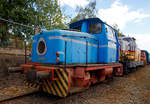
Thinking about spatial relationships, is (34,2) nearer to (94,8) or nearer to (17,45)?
(17,45)

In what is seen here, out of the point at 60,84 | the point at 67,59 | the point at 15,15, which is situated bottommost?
the point at 60,84

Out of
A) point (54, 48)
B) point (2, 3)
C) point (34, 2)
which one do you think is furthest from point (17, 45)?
point (54, 48)

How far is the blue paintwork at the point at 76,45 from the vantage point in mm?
4254

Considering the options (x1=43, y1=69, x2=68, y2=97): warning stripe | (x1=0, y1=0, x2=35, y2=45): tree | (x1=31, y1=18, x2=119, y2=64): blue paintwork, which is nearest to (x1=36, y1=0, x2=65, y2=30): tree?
(x1=0, y1=0, x2=35, y2=45): tree

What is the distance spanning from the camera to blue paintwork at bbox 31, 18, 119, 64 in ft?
14.0

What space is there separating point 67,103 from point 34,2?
32.5 feet

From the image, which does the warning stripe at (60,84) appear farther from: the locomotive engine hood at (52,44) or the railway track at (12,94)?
the railway track at (12,94)

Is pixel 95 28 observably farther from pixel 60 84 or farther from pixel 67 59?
pixel 60 84

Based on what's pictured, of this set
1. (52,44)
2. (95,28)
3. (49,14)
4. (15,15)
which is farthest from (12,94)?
(49,14)

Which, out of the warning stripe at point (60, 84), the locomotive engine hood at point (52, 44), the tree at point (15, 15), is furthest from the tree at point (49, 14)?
the warning stripe at point (60, 84)

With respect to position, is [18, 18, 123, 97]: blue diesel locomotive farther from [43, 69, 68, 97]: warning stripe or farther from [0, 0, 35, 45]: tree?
[0, 0, 35, 45]: tree

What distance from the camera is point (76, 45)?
4.79 m

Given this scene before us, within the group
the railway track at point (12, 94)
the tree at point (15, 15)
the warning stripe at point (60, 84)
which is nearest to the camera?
the warning stripe at point (60, 84)

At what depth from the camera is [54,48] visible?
424cm
